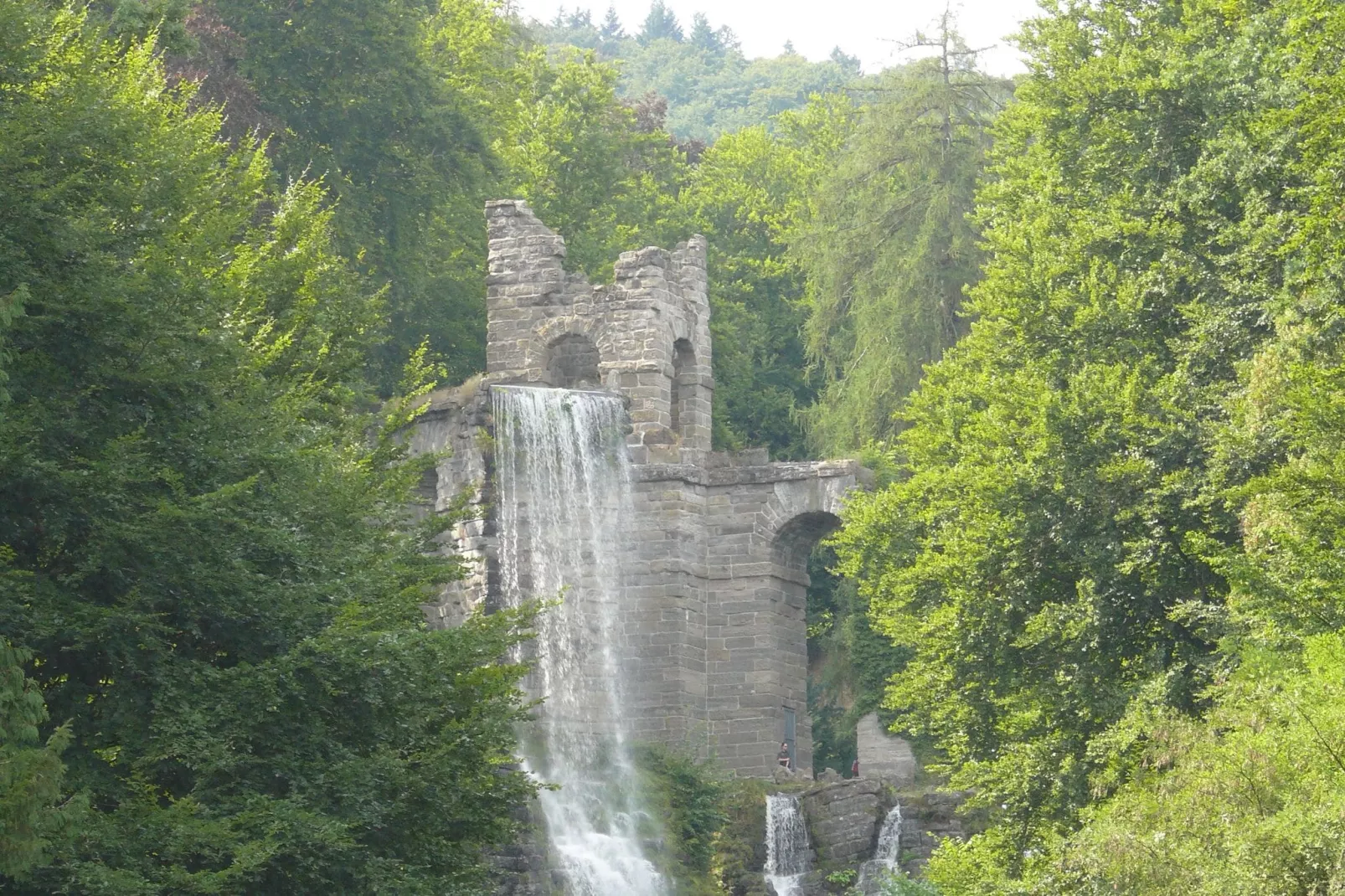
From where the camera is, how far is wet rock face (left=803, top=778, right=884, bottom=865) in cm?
3538

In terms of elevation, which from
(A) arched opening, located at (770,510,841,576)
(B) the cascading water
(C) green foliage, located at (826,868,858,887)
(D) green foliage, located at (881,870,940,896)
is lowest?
(D) green foliage, located at (881,870,940,896)

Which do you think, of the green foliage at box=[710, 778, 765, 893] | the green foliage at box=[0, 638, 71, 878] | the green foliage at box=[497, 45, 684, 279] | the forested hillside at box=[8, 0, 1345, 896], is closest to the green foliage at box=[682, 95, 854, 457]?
the green foliage at box=[497, 45, 684, 279]

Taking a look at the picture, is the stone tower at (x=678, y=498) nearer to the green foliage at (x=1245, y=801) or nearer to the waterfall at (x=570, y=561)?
the waterfall at (x=570, y=561)

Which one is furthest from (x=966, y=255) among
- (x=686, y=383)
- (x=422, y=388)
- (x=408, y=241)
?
(x=422, y=388)

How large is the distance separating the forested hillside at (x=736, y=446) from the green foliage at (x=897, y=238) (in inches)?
3.4

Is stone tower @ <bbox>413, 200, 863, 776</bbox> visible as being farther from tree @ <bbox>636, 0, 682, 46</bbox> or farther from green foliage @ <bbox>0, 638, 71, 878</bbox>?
tree @ <bbox>636, 0, 682, 46</bbox>

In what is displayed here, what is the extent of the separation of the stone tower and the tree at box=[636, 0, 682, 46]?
4420 inches

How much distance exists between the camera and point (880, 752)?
137 ft

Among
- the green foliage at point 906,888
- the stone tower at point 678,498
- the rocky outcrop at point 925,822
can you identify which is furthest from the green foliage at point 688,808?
the green foliage at point 906,888

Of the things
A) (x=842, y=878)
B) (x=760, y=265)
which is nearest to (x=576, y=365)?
(x=842, y=878)

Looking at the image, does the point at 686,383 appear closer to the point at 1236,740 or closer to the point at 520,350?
the point at 520,350

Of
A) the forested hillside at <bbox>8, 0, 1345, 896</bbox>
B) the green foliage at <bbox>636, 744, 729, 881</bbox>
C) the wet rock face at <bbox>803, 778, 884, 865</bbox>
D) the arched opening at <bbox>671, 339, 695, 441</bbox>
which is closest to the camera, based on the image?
the forested hillside at <bbox>8, 0, 1345, 896</bbox>

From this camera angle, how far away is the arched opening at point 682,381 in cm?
3972

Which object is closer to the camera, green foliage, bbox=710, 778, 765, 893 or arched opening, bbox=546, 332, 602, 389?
green foliage, bbox=710, 778, 765, 893
